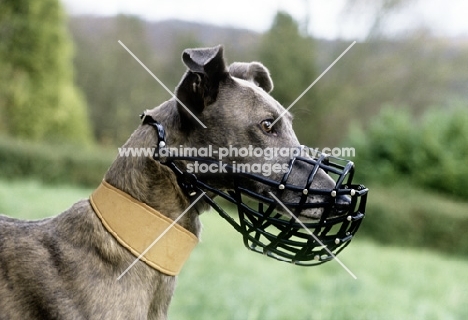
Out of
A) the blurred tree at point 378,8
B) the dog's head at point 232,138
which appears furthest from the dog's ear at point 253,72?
the blurred tree at point 378,8

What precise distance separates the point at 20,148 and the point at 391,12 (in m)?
16.8

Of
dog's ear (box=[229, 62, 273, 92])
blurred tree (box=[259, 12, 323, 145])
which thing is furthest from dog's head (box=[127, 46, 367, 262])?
blurred tree (box=[259, 12, 323, 145])

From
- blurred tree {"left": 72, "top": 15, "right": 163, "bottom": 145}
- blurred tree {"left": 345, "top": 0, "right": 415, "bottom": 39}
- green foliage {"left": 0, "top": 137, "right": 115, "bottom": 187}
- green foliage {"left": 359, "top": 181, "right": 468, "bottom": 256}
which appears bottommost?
blurred tree {"left": 72, "top": 15, "right": 163, "bottom": 145}

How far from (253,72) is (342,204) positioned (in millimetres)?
1062

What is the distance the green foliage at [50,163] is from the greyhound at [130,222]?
1623cm

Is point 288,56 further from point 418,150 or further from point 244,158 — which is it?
point 244,158

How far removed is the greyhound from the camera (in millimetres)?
2342

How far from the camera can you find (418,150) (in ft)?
69.7

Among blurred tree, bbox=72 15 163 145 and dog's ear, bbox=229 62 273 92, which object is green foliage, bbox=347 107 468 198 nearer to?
blurred tree, bbox=72 15 163 145

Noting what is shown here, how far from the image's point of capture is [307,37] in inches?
1078

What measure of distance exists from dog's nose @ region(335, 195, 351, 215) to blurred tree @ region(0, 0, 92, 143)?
2015 cm

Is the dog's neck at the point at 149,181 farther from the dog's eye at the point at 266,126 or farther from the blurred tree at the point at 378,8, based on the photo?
the blurred tree at the point at 378,8

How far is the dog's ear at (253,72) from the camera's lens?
10.4ft
